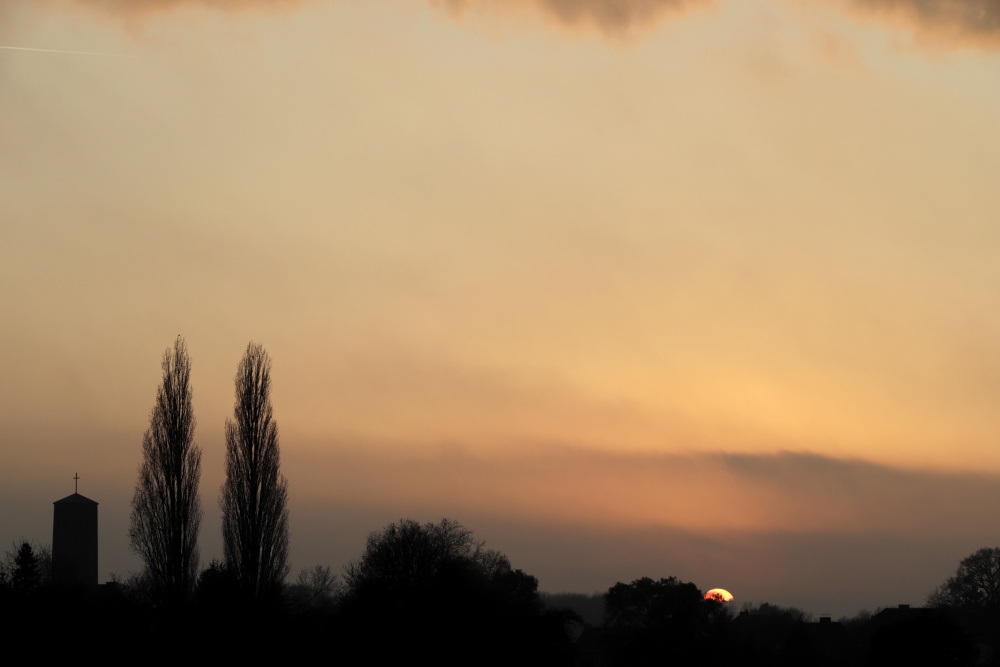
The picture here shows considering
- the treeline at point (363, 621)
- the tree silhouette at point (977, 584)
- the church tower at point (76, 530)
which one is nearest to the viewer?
the treeline at point (363, 621)

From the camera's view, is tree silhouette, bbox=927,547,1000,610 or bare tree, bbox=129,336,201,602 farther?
tree silhouette, bbox=927,547,1000,610

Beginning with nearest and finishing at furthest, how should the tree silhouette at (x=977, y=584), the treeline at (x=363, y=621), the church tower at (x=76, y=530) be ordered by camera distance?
the treeline at (x=363, y=621) < the tree silhouette at (x=977, y=584) < the church tower at (x=76, y=530)

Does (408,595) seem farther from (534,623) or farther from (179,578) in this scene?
(179,578)

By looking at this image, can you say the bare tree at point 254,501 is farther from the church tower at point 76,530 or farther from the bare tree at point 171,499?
the church tower at point 76,530

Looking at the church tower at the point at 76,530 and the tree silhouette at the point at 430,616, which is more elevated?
the church tower at the point at 76,530

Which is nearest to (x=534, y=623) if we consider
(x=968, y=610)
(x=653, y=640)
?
(x=653, y=640)

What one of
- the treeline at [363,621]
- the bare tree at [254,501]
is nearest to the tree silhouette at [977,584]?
the treeline at [363,621]

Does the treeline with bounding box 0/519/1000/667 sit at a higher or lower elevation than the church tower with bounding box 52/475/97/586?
lower

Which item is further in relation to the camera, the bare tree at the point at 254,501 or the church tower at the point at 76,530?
the church tower at the point at 76,530

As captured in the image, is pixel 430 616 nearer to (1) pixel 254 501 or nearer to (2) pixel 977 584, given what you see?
(1) pixel 254 501

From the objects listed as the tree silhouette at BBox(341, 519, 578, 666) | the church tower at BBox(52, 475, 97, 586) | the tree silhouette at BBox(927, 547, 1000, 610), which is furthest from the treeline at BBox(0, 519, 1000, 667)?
the church tower at BBox(52, 475, 97, 586)

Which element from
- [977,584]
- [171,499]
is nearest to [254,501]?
[171,499]

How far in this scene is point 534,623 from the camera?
56688 mm

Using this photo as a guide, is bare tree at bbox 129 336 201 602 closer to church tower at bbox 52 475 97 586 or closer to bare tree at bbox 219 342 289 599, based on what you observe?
bare tree at bbox 219 342 289 599
